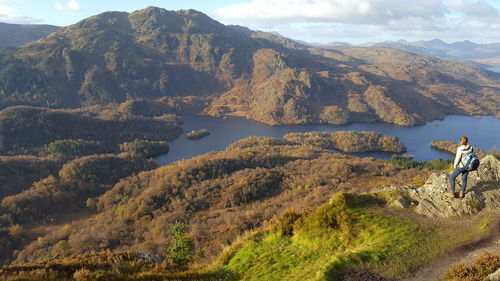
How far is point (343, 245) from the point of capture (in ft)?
73.5

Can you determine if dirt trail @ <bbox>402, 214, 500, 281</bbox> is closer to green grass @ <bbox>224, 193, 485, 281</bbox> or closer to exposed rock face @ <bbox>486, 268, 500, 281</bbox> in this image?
green grass @ <bbox>224, 193, 485, 281</bbox>

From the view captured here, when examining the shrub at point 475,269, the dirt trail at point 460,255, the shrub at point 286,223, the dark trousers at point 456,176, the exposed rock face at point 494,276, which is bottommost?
the shrub at point 286,223

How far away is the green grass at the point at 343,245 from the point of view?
1911cm

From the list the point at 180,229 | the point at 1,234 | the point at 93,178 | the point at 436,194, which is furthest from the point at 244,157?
the point at 436,194

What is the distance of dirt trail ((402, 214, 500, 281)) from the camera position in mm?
17778

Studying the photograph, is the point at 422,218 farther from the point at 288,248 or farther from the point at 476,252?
the point at 288,248

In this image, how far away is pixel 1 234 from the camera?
A: 120 m

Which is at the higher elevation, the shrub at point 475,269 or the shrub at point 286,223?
the shrub at point 475,269

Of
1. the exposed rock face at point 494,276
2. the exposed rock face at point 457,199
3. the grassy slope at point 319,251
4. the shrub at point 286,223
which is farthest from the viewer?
the shrub at point 286,223

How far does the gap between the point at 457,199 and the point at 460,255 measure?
7.13m

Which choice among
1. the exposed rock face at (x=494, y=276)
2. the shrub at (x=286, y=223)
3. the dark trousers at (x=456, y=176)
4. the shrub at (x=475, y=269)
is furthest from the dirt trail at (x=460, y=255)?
the shrub at (x=286, y=223)

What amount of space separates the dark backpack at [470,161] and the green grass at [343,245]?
4.10 meters

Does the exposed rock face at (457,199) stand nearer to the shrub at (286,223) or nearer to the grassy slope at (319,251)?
the grassy slope at (319,251)

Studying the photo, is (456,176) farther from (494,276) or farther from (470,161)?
(494,276)
